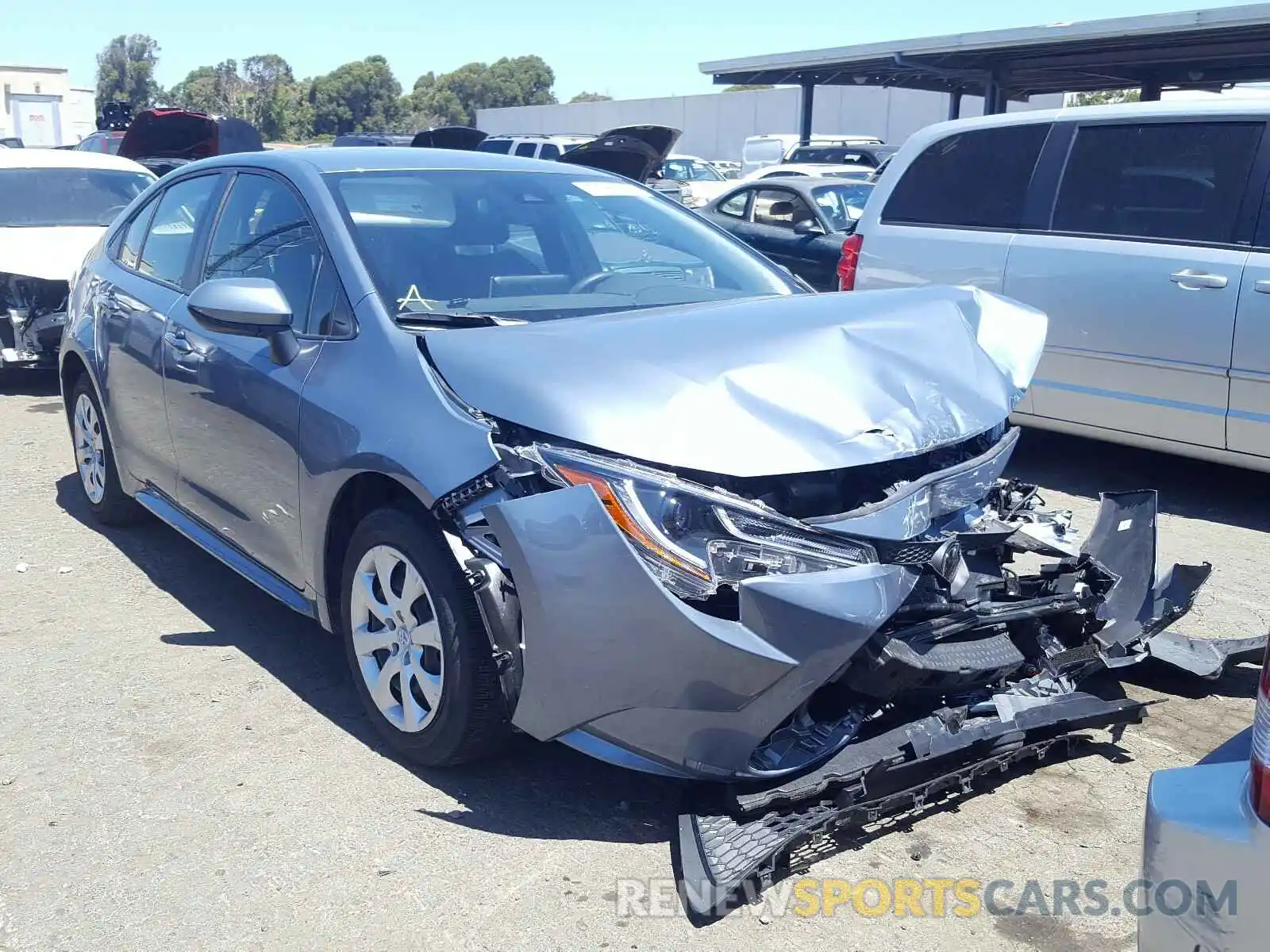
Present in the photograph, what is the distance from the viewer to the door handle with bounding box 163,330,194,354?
439 centimetres

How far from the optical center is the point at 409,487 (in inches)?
125

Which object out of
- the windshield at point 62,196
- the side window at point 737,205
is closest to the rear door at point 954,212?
the side window at point 737,205

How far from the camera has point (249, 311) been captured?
3617 millimetres

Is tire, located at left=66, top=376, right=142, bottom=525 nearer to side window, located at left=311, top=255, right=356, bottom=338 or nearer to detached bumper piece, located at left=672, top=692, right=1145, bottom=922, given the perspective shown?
side window, located at left=311, top=255, right=356, bottom=338

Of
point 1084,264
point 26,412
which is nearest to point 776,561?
point 1084,264

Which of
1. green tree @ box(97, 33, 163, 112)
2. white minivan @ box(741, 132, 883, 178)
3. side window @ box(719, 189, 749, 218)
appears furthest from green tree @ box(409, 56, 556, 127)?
side window @ box(719, 189, 749, 218)

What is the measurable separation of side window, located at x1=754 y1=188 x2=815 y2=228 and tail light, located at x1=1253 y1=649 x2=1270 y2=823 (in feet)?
32.2

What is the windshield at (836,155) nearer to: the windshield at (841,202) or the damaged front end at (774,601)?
the windshield at (841,202)

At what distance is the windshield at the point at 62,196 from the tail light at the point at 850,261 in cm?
616

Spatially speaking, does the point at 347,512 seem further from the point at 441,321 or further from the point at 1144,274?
the point at 1144,274

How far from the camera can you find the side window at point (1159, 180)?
18.7 ft

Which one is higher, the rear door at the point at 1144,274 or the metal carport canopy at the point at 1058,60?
the metal carport canopy at the point at 1058,60

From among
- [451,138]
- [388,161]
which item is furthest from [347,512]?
[451,138]

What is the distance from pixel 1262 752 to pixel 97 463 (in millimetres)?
5211
